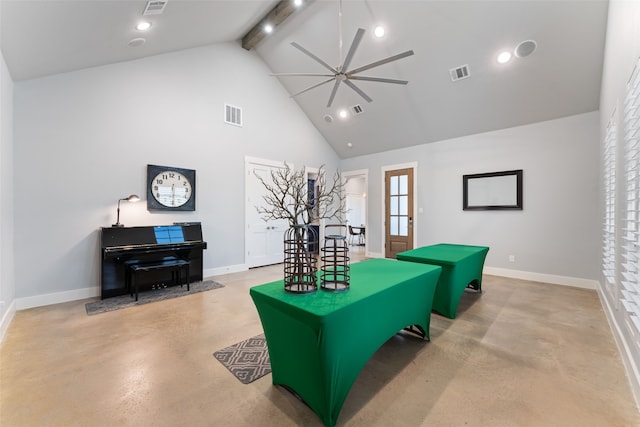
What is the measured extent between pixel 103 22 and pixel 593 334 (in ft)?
19.7

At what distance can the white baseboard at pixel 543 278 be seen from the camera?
426 cm

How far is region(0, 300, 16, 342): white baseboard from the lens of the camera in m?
2.63

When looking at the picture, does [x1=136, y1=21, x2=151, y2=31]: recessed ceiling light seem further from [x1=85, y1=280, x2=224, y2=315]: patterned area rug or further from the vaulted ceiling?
[x1=85, y1=280, x2=224, y2=315]: patterned area rug

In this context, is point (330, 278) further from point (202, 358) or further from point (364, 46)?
point (364, 46)

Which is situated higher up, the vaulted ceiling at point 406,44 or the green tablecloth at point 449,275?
the vaulted ceiling at point 406,44

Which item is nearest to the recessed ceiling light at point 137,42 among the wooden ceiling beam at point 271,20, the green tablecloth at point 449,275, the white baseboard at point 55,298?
the wooden ceiling beam at point 271,20

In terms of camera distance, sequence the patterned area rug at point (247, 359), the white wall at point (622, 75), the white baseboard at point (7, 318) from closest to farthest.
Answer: the white wall at point (622, 75) < the patterned area rug at point (247, 359) < the white baseboard at point (7, 318)

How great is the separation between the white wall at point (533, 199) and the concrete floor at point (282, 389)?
1.50 metres

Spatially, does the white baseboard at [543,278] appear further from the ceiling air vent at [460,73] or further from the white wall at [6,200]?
the white wall at [6,200]

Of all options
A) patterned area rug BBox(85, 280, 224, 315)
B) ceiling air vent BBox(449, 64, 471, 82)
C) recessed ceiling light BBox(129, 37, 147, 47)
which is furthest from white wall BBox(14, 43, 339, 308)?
ceiling air vent BBox(449, 64, 471, 82)

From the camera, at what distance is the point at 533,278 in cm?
475

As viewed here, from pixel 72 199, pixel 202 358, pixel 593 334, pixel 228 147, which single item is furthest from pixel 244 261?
pixel 593 334

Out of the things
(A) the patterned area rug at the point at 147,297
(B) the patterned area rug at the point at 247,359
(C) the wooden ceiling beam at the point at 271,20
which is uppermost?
(C) the wooden ceiling beam at the point at 271,20

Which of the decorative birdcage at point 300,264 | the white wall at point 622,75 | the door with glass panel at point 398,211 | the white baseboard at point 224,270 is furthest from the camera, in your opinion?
the door with glass panel at point 398,211
